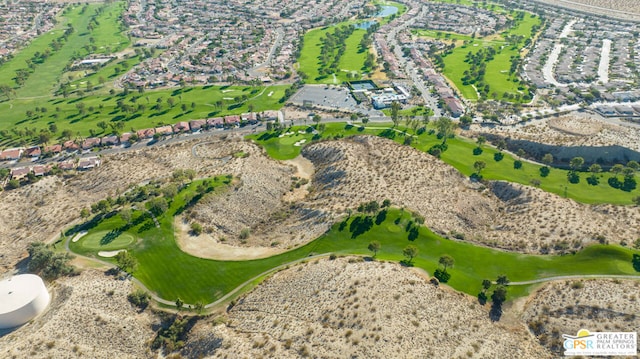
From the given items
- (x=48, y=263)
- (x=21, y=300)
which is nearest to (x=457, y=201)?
(x=48, y=263)

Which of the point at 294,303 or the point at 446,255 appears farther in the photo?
the point at 446,255

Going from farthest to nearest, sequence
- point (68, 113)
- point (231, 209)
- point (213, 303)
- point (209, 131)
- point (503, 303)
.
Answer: point (68, 113), point (209, 131), point (231, 209), point (213, 303), point (503, 303)

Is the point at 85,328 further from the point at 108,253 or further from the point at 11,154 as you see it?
the point at 11,154

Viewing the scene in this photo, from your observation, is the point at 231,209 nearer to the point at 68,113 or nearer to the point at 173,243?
the point at 173,243

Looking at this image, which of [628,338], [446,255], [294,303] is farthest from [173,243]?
[628,338]

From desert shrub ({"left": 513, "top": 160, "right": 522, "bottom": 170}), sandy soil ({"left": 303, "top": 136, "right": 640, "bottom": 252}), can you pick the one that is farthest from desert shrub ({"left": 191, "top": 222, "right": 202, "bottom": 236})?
desert shrub ({"left": 513, "top": 160, "right": 522, "bottom": 170})

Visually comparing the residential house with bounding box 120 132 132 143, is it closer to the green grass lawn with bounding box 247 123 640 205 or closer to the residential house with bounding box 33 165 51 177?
the residential house with bounding box 33 165 51 177

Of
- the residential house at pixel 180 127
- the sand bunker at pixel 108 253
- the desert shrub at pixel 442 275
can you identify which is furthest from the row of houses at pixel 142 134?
the desert shrub at pixel 442 275

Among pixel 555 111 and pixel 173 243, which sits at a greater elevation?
pixel 173 243
